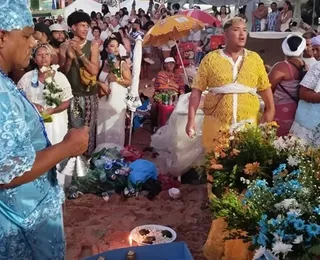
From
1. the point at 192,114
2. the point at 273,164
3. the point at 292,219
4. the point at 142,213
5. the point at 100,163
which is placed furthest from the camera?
the point at 100,163

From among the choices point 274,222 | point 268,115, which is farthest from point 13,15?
point 268,115

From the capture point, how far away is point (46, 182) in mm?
2066

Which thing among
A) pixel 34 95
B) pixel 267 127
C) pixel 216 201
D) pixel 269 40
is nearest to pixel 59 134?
pixel 34 95

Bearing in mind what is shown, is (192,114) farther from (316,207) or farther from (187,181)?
(316,207)

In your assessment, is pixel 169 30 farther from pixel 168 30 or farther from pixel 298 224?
pixel 298 224

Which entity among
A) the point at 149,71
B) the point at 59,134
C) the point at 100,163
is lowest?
the point at 149,71

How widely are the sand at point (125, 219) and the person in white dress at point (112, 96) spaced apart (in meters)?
1.42

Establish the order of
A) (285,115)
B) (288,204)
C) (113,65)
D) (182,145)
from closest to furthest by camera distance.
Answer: (288,204) → (285,115) → (182,145) → (113,65)

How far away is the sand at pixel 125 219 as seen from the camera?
13.4ft

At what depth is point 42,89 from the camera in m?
4.81

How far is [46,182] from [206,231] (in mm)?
2560

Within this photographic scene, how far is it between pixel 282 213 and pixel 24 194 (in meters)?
1.04

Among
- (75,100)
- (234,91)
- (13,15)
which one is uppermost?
(13,15)

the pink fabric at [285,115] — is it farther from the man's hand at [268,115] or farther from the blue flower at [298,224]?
the blue flower at [298,224]
